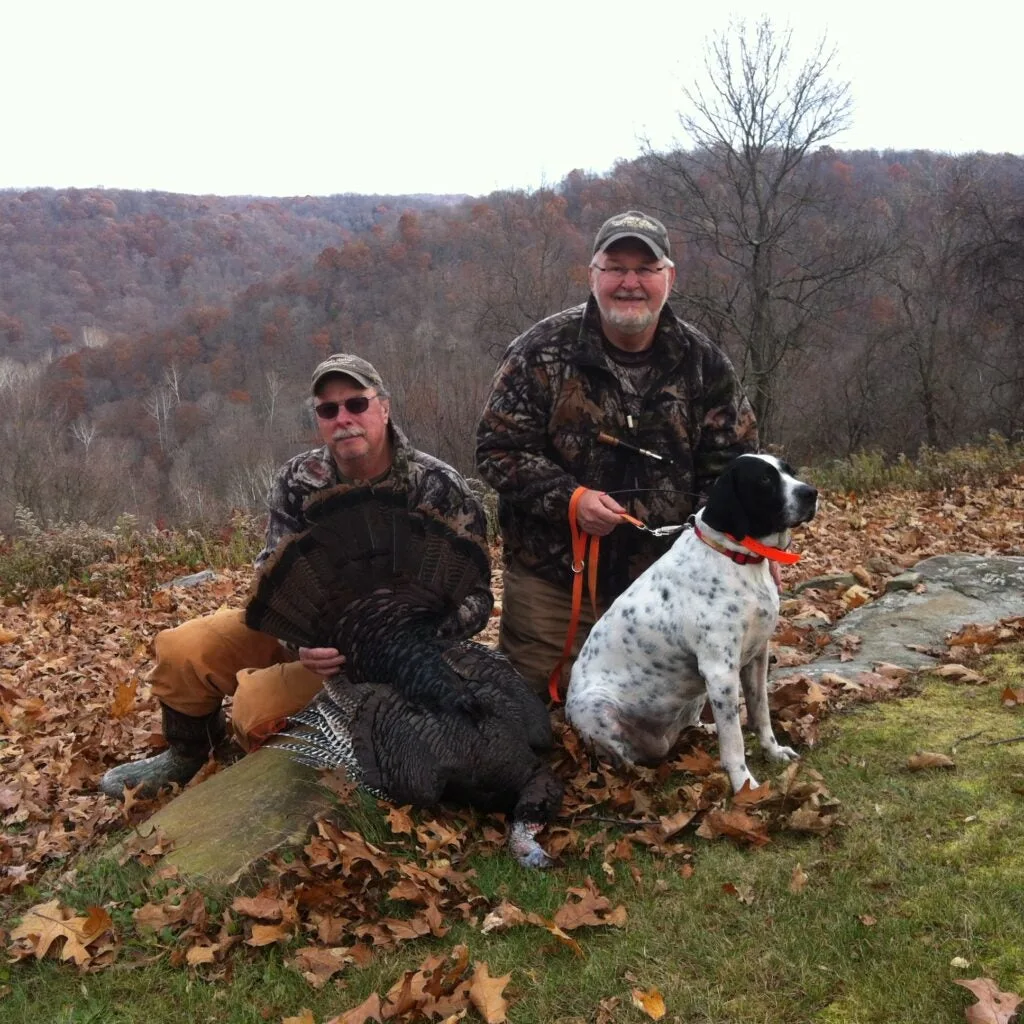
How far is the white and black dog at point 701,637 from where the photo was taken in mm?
3832

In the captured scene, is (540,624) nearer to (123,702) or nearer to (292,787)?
(292,787)

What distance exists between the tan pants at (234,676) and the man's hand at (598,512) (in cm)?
175

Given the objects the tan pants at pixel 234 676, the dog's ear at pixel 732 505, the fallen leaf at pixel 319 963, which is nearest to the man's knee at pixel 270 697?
the tan pants at pixel 234 676

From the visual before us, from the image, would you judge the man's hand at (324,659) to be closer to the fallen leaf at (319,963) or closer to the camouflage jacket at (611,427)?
the fallen leaf at (319,963)

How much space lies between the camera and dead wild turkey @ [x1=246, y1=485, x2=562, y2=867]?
12.6 feet

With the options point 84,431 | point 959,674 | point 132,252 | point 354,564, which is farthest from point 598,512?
point 132,252

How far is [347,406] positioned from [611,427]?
1.57m

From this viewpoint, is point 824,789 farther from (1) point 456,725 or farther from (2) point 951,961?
(1) point 456,725

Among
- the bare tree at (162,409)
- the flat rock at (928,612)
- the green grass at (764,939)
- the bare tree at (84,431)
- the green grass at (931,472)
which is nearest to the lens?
the green grass at (764,939)

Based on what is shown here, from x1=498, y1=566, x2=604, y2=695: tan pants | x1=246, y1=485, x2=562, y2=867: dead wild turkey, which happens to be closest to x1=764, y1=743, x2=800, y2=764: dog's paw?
x1=246, y1=485, x2=562, y2=867: dead wild turkey

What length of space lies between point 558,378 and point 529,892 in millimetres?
2875

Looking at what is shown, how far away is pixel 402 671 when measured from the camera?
405cm

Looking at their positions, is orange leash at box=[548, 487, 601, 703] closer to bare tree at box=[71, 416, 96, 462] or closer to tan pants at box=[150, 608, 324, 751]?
tan pants at box=[150, 608, 324, 751]

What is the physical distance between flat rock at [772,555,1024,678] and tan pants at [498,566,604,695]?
1.25 meters
